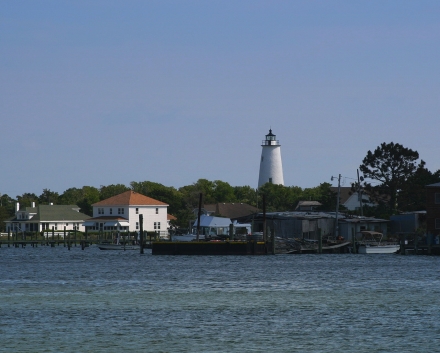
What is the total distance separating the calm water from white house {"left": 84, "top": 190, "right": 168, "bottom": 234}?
70.3m

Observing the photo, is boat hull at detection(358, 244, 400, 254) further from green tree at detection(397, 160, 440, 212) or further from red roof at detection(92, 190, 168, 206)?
red roof at detection(92, 190, 168, 206)

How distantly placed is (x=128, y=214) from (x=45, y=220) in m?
16.4

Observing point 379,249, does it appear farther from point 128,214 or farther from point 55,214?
point 55,214

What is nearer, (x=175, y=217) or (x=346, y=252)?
(x=346, y=252)

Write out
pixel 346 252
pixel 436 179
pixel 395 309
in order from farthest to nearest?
pixel 436 179, pixel 346 252, pixel 395 309

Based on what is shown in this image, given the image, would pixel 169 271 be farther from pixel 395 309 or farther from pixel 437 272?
pixel 395 309

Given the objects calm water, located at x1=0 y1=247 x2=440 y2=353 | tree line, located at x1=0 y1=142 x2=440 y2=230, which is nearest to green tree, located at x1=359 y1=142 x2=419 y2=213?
tree line, located at x1=0 y1=142 x2=440 y2=230

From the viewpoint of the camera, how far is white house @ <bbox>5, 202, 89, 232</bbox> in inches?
6176

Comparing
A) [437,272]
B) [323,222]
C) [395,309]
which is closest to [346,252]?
[323,222]

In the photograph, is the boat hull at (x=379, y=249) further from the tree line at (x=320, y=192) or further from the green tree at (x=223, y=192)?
the green tree at (x=223, y=192)

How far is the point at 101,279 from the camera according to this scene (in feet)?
213

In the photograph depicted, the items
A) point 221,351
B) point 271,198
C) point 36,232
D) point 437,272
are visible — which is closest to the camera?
point 221,351

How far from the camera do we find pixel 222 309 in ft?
147

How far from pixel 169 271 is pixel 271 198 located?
88.7 m
